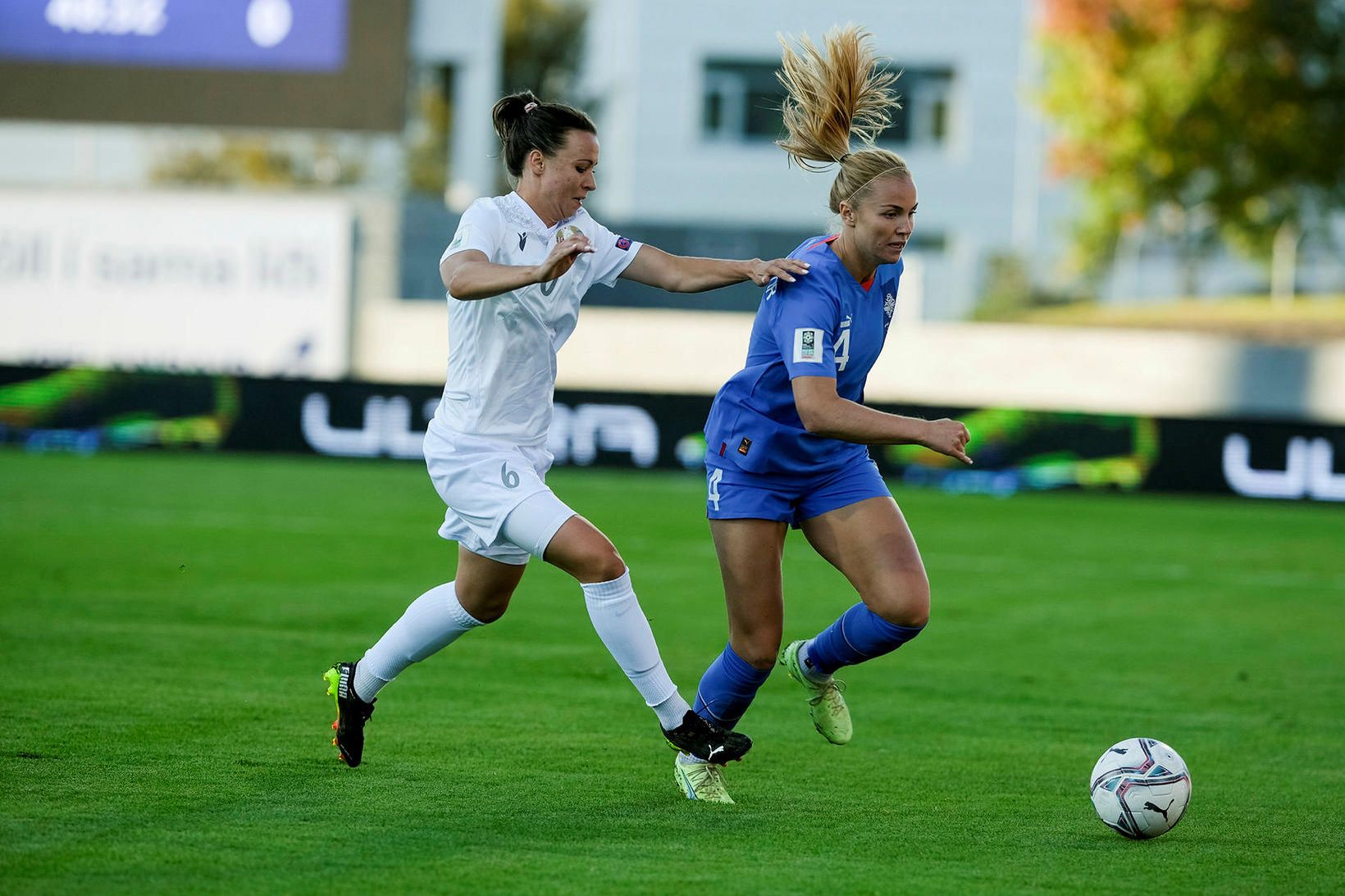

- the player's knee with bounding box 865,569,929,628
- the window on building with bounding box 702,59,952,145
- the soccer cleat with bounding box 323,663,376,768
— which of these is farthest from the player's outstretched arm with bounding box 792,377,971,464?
the window on building with bounding box 702,59,952,145

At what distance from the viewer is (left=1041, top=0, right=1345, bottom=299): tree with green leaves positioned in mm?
23812

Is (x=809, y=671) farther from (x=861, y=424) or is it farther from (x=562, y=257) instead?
(x=562, y=257)

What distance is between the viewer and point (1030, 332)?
19547 millimetres

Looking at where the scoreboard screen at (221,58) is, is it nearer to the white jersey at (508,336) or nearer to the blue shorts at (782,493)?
the white jersey at (508,336)

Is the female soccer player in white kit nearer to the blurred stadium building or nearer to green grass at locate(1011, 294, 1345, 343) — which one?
the blurred stadium building

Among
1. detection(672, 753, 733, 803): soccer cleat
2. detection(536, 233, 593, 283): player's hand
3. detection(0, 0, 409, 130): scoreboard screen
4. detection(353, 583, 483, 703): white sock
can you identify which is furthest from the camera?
detection(0, 0, 409, 130): scoreboard screen

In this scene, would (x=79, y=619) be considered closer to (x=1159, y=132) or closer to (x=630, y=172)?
(x=1159, y=132)

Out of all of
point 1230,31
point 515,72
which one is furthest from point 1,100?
point 515,72

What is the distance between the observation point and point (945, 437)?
15.7ft

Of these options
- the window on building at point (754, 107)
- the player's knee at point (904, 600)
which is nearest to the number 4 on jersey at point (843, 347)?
the player's knee at point (904, 600)

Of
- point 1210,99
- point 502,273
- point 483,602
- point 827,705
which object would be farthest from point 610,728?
point 1210,99

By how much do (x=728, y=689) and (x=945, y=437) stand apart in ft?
3.68

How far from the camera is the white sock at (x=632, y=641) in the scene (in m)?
5.15

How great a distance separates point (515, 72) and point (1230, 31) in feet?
89.1
